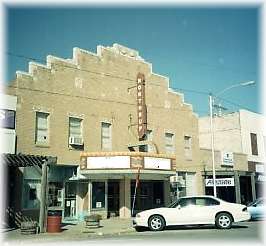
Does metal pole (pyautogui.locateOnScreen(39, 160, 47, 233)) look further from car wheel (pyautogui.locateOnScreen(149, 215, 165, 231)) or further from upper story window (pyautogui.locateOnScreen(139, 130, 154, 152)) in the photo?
upper story window (pyautogui.locateOnScreen(139, 130, 154, 152))

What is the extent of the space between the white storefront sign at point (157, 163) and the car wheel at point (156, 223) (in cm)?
670

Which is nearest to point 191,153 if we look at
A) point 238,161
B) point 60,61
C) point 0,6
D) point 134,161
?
point 238,161

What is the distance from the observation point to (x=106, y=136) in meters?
25.3

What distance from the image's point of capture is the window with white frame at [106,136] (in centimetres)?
2505

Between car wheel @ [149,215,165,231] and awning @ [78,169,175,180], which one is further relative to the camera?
awning @ [78,169,175,180]

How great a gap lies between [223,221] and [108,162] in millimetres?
8287

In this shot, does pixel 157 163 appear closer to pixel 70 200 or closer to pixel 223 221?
pixel 70 200

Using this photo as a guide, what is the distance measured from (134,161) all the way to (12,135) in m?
7.24

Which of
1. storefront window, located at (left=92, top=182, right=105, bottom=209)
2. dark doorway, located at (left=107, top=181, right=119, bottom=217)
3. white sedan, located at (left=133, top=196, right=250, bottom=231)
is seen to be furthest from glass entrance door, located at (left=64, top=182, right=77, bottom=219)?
white sedan, located at (left=133, top=196, right=250, bottom=231)

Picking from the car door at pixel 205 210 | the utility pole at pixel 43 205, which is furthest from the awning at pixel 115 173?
the car door at pixel 205 210

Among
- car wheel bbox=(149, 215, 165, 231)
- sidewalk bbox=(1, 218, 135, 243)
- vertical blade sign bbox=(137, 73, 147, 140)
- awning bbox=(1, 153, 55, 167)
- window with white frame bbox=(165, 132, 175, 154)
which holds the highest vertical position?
vertical blade sign bbox=(137, 73, 147, 140)

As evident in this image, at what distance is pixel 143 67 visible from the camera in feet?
93.6

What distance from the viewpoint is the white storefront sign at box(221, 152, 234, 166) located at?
3288cm

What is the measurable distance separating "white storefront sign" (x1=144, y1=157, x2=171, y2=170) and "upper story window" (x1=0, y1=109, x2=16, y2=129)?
818cm
